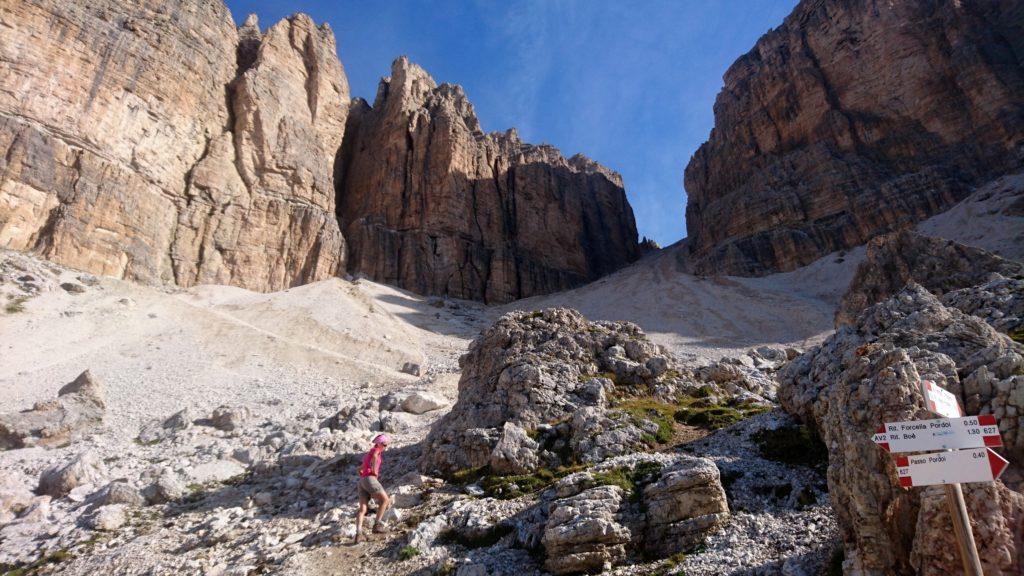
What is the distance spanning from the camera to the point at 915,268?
26.2 metres

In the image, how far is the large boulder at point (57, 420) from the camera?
19.2 m

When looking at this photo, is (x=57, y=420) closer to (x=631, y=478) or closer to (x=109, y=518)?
(x=109, y=518)

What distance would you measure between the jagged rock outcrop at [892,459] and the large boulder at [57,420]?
2539cm

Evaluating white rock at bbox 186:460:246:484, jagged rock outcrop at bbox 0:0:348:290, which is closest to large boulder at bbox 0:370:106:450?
white rock at bbox 186:460:246:484

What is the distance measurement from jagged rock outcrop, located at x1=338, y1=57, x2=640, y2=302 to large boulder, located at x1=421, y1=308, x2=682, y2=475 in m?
58.5

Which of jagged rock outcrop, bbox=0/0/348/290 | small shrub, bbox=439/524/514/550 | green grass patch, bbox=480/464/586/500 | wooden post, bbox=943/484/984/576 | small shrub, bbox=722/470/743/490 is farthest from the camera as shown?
jagged rock outcrop, bbox=0/0/348/290

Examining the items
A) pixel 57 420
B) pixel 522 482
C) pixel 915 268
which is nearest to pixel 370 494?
pixel 522 482

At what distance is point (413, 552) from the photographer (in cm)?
989

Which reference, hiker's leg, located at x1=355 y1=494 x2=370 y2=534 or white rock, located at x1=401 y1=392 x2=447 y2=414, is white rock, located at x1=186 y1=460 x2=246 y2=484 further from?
white rock, located at x1=401 y1=392 x2=447 y2=414

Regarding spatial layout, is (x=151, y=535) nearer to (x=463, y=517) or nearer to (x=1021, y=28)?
(x=463, y=517)

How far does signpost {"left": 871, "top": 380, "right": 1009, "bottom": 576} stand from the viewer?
483 cm

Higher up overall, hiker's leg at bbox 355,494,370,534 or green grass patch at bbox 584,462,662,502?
green grass patch at bbox 584,462,662,502

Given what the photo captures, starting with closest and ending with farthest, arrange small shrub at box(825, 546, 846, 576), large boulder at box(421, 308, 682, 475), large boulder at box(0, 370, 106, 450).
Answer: small shrub at box(825, 546, 846, 576) → large boulder at box(421, 308, 682, 475) → large boulder at box(0, 370, 106, 450)

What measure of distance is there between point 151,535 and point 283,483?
11.1 feet
